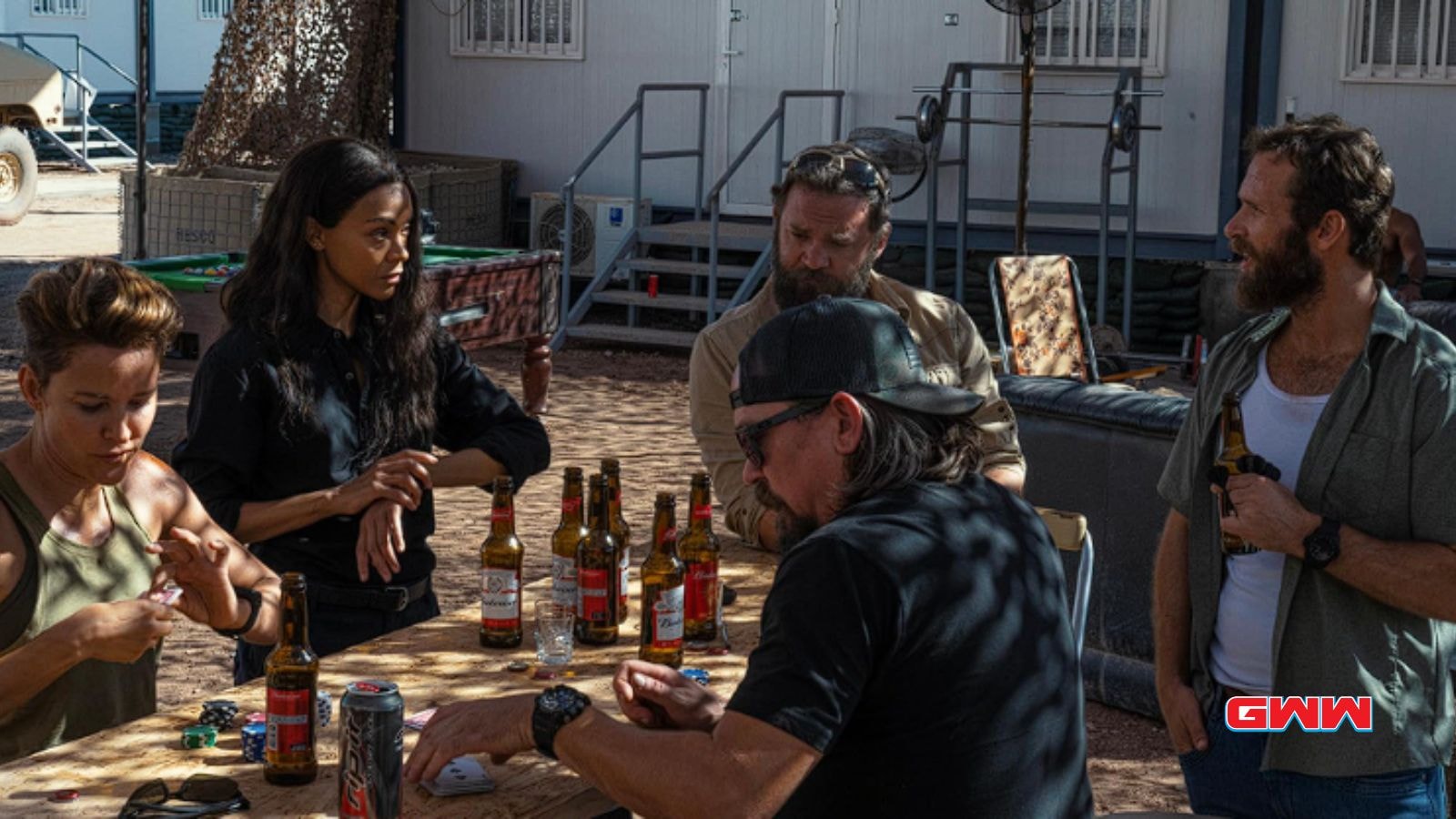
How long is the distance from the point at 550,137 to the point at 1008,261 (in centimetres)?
731

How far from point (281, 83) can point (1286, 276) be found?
14.8 meters

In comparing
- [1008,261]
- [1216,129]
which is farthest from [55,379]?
[1216,129]

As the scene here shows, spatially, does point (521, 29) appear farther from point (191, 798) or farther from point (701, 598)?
point (191, 798)

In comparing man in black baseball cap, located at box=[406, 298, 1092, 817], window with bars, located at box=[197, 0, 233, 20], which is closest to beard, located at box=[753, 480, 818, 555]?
man in black baseball cap, located at box=[406, 298, 1092, 817]

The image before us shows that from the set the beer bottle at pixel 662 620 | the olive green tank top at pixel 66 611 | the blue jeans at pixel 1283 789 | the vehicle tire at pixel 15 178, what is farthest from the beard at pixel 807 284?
the vehicle tire at pixel 15 178

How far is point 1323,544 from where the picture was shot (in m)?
3.53

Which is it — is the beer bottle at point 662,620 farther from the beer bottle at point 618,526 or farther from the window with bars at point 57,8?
the window with bars at point 57,8

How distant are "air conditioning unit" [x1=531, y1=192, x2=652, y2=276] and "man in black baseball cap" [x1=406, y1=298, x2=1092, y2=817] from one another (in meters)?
13.3

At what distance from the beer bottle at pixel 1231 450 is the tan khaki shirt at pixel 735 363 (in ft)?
2.83

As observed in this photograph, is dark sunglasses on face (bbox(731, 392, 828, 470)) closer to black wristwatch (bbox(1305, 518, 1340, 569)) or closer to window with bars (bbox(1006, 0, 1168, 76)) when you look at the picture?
black wristwatch (bbox(1305, 518, 1340, 569))

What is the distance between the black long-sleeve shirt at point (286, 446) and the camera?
4238mm

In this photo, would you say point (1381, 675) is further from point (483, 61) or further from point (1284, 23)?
point (483, 61)

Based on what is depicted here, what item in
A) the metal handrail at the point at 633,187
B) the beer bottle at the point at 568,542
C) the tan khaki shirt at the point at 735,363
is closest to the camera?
the beer bottle at the point at 568,542

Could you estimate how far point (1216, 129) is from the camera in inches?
577
